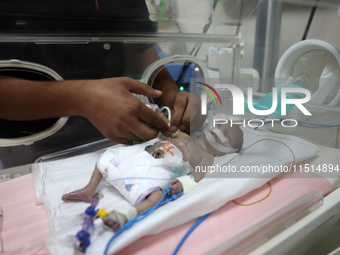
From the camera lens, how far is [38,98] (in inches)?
39.8

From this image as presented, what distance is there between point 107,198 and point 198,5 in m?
1.44

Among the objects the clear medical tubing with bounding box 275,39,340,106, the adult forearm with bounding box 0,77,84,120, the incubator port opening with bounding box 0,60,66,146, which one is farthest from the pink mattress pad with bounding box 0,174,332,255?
the clear medical tubing with bounding box 275,39,340,106

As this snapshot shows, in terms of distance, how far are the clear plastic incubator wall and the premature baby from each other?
19cm

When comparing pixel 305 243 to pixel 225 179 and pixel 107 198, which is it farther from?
pixel 107 198

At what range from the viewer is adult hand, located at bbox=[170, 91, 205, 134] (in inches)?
48.9

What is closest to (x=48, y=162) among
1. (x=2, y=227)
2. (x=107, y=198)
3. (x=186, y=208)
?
(x=2, y=227)

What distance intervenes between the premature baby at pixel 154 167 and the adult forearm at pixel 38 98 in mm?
277

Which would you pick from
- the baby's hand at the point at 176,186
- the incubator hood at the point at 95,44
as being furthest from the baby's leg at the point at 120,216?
the incubator hood at the point at 95,44

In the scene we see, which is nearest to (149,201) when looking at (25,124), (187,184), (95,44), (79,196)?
(187,184)

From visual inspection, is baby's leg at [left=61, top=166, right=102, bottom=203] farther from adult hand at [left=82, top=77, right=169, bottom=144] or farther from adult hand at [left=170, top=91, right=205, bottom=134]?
adult hand at [left=170, top=91, right=205, bottom=134]

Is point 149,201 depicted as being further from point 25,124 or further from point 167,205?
point 25,124

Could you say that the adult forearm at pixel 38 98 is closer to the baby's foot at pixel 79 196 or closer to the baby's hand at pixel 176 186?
the baby's foot at pixel 79 196

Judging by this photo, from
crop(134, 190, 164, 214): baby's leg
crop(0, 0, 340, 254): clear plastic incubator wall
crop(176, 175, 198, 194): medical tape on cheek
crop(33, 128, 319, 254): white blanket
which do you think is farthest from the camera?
crop(0, 0, 340, 254): clear plastic incubator wall

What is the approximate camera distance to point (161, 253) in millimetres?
728
